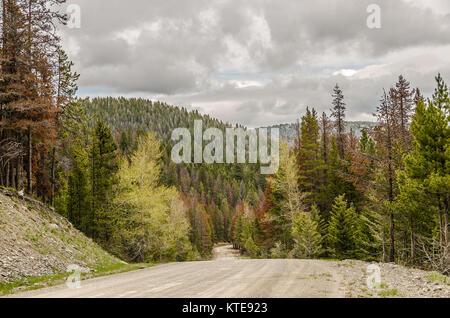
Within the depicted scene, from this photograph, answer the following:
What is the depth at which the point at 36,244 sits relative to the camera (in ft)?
54.2

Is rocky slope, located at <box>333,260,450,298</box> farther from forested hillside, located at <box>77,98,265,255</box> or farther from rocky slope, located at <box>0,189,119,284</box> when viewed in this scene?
forested hillside, located at <box>77,98,265,255</box>

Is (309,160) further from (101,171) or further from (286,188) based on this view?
(101,171)

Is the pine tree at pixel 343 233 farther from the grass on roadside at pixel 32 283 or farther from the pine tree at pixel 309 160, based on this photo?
the grass on roadside at pixel 32 283

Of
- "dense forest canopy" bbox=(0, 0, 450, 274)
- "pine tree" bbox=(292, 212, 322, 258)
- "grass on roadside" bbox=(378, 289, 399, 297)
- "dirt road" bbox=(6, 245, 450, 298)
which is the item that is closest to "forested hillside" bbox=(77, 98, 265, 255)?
"dense forest canopy" bbox=(0, 0, 450, 274)

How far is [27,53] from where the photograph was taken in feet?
74.9

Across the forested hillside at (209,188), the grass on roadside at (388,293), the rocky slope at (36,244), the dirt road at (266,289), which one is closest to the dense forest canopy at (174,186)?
the rocky slope at (36,244)

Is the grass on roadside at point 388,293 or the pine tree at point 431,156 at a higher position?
the pine tree at point 431,156

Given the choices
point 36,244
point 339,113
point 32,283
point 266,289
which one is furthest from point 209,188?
point 266,289

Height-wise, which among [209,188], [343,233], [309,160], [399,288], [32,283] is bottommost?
[209,188]

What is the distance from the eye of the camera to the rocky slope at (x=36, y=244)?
541 inches
